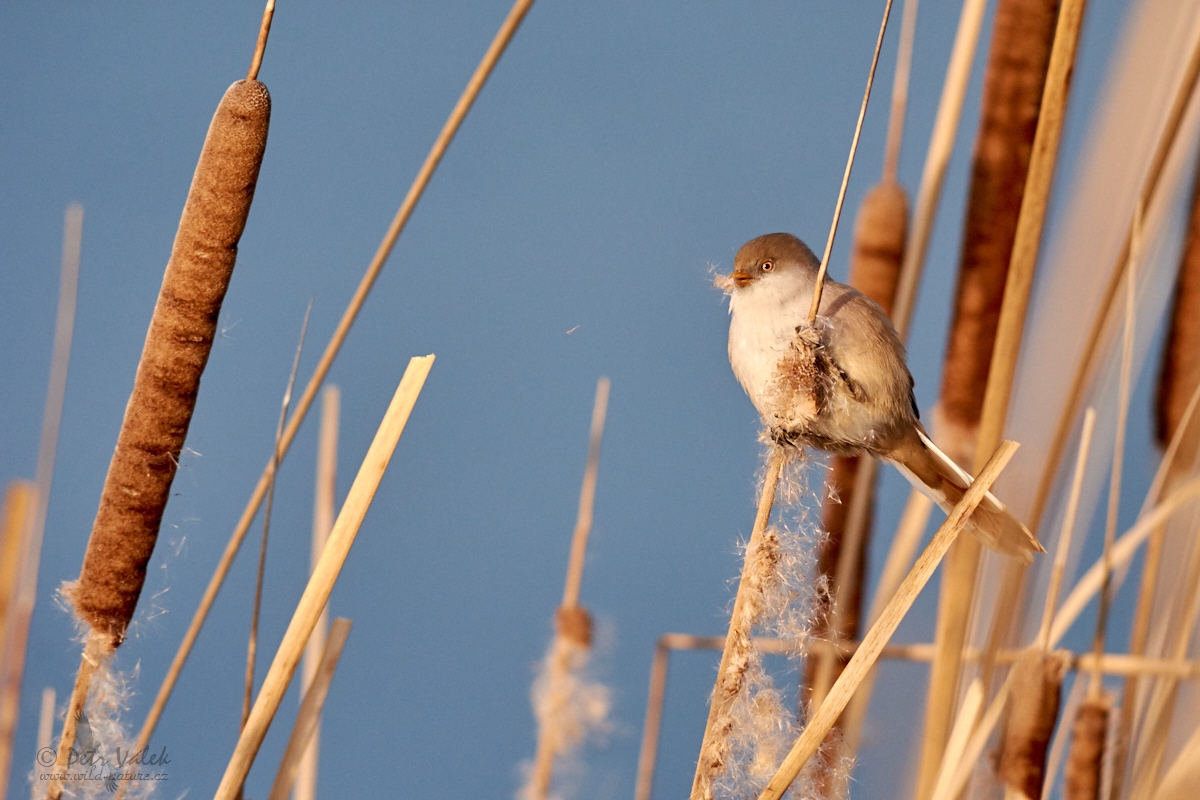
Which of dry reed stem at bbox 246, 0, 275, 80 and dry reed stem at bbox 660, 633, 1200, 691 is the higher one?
dry reed stem at bbox 246, 0, 275, 80

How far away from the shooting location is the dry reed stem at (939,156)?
5.13ft

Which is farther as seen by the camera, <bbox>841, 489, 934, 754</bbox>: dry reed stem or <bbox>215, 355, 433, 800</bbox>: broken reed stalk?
<bbox>841, 489, 934, 754</bbox>: dry reed stem

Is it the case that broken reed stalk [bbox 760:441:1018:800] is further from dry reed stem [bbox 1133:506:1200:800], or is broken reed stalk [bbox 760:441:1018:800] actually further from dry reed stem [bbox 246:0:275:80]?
dry reed stem [bbox 246:0:275:80]

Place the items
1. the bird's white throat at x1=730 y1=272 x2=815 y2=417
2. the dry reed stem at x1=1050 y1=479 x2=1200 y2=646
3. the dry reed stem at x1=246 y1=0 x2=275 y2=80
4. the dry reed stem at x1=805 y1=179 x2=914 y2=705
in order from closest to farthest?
the dry reed stem at x1=246 y1=0 x2=275 y2=80 < the dry reed stem at x1=1050 y1=479 x2=1200 y2=646 < the bird's white throat at x1=730 y1=272 x2=815 y2=417 < the dry reed stem at x1=805 y1=179 x2=914 y2=705

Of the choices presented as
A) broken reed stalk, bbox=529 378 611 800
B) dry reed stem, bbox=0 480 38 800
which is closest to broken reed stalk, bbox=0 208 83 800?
dry reed stem, bbox=0 480 38 800

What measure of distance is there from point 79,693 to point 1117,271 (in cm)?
140

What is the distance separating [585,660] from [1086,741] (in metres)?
1.06

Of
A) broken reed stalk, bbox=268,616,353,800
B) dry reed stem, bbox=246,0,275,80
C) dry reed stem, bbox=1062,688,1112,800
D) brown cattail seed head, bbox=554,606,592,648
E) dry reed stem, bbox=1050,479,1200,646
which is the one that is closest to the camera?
dry reed stem, bbox=246,0,275,80

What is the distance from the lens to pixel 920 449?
5.91 ft

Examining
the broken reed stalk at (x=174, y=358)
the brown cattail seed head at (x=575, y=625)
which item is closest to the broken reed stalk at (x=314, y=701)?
the broken reed stalk at (x=174, y=358)

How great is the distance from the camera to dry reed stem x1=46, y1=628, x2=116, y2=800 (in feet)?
3.43

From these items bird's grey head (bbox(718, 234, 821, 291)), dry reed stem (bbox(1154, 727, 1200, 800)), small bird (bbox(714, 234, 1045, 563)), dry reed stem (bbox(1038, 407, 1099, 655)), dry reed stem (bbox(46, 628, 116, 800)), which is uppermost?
bird's grey head (bbox(718, 234, 821, 291))

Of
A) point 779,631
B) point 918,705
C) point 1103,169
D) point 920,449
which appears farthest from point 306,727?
point 1103,169

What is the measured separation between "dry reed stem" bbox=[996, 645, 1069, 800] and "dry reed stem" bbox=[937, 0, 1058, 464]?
16.7 inches
